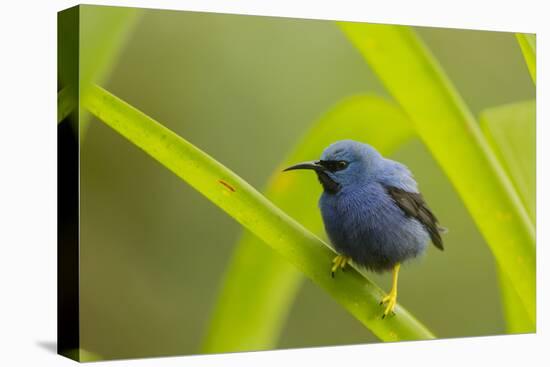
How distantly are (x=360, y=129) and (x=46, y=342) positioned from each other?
6.15ft

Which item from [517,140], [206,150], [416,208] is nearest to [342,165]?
[416,208]

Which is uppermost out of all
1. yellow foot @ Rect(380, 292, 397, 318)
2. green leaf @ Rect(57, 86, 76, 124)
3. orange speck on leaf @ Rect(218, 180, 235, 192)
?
green leaf @ Rect(57, 86, 76, 124)

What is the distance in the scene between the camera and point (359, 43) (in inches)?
168

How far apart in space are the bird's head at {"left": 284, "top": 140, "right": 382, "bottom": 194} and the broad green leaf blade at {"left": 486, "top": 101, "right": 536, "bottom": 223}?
0.88 m

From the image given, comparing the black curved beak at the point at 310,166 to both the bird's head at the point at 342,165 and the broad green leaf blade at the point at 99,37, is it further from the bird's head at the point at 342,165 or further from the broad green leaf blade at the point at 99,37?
the broad green leaf blade at the point at 99,37

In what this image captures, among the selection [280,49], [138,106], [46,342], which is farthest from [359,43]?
[46,342]

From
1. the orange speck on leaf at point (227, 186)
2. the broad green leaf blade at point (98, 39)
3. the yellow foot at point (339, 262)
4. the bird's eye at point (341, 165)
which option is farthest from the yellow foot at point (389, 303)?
the broad green leaf blade at point (98, 39)

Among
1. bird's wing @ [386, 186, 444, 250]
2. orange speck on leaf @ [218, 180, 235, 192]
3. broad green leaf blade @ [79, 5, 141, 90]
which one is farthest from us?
bird's wing @ [386, 186, 444, 250]

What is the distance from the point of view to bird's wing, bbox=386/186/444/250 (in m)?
4.12

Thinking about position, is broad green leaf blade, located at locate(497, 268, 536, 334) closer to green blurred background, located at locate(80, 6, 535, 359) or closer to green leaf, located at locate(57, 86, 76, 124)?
green blurred background, located at locate(80, 6, 535, 359)

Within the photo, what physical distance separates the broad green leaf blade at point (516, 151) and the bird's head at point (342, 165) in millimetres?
880

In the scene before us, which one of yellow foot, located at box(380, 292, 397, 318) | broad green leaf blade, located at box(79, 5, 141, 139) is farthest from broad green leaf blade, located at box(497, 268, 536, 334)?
broad green leaf blade, located at box(79, 5, 141, 139)

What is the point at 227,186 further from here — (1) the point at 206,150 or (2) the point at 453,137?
(2) the point at 453,137

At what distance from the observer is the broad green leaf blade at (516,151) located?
4602 millimetres
